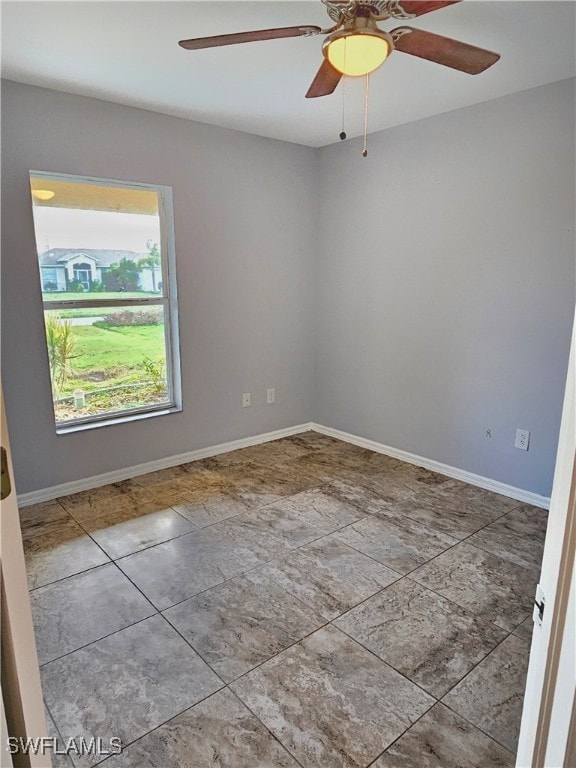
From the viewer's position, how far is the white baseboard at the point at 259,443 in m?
3.03

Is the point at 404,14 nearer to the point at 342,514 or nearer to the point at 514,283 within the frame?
the point at 514,283

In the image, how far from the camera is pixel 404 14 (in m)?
1.53

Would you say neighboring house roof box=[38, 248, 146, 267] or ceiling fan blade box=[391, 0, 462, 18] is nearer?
ceiling fan blade box=[391, 0, 462, 18]

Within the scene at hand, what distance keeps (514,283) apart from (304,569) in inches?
83.5

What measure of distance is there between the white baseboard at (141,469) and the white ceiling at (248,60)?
7.86ft

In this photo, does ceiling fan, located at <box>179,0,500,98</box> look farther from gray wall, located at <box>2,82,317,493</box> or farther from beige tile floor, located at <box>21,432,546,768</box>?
beige tile floor, located at <box>21,432,546,768</box>

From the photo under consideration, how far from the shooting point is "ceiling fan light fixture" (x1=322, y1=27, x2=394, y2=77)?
1.54m

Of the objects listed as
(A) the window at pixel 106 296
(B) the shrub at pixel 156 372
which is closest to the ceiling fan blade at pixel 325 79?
(A) the window at pixel 106 296

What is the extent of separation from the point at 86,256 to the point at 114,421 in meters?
1.13

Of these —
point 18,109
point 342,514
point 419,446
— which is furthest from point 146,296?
point 419,446

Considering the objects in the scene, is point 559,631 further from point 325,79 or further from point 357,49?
point 325,79

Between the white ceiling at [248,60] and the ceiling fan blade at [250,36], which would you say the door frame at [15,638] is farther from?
the white ceiling at [248,60]

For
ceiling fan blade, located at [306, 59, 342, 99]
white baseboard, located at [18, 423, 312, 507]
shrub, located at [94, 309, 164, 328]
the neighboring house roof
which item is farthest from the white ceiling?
white baseboard, located at [18, 423, 312, 507]

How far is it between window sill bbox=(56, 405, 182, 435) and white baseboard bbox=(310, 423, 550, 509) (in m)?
1.49
